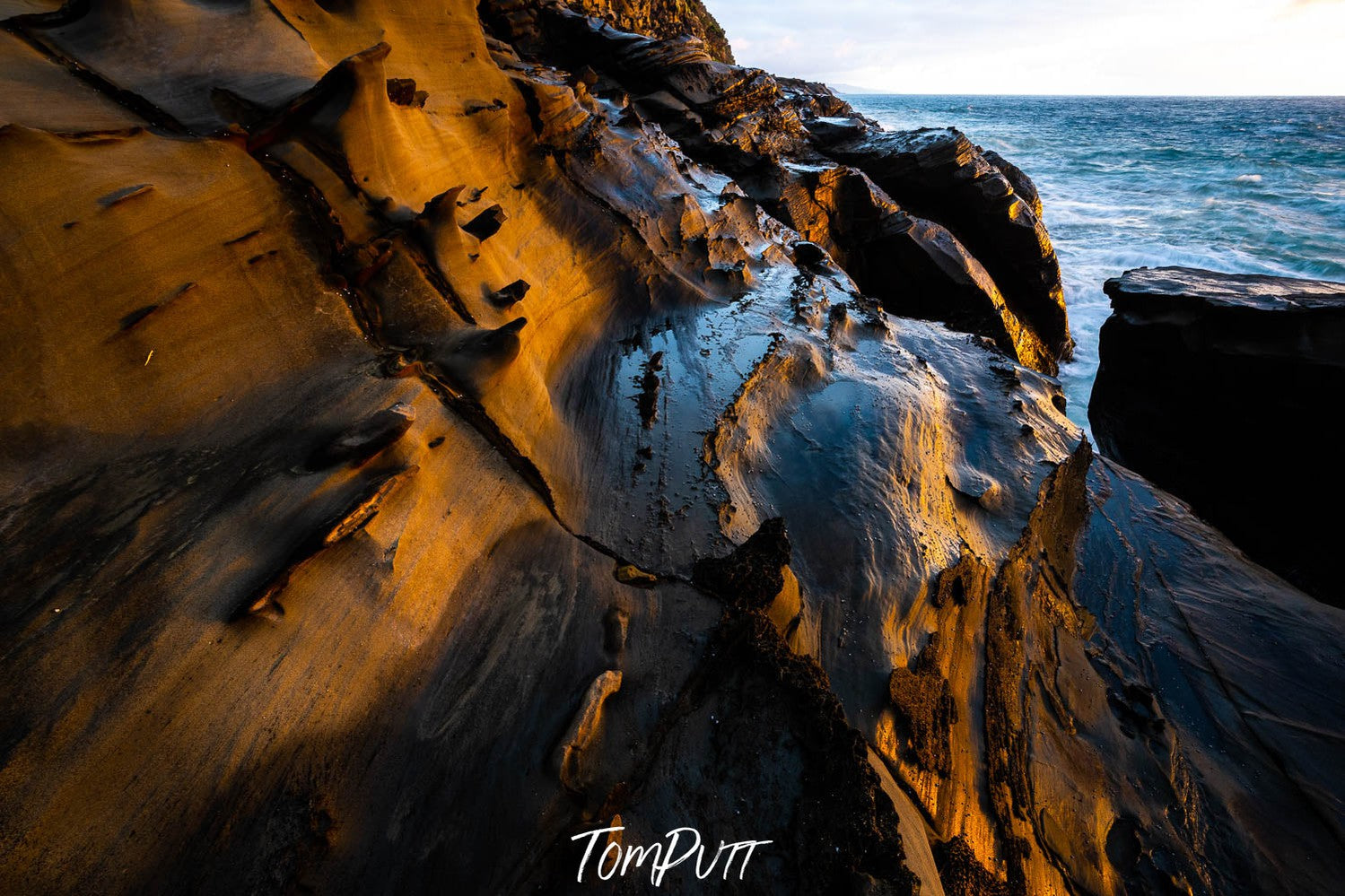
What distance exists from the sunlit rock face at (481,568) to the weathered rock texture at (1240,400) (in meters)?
2.57

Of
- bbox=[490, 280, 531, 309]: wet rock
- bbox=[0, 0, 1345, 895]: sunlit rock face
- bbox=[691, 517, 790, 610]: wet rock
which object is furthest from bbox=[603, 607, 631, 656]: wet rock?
bbox=[490, 280, 531, 309]: wet rock

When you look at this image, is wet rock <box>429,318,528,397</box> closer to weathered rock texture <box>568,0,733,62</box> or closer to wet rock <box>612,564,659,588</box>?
wet rock <box>612,564,659,588</box>

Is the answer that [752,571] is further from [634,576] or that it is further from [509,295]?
[509,295]

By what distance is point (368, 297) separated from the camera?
234 cm

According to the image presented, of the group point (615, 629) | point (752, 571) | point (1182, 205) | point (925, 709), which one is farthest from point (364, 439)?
point (1182, 205)

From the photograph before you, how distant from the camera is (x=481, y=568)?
1970 mm

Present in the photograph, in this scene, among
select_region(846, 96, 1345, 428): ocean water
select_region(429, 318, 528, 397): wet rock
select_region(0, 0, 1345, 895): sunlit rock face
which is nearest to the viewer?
select_region(0, 0, 1345, 895): sunlit rock face

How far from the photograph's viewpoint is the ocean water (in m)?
12.3

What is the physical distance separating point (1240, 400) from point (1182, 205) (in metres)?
17.1

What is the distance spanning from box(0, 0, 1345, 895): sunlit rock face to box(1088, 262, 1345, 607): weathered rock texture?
2572 mm

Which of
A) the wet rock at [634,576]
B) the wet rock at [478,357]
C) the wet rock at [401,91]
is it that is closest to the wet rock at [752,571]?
the wet rock at [634,576]

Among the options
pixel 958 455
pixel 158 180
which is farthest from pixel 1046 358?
pixel 158 180

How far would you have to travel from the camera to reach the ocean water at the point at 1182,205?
12.3 metres

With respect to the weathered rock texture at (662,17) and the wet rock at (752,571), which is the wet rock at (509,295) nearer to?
the wet rock at (752,571)
